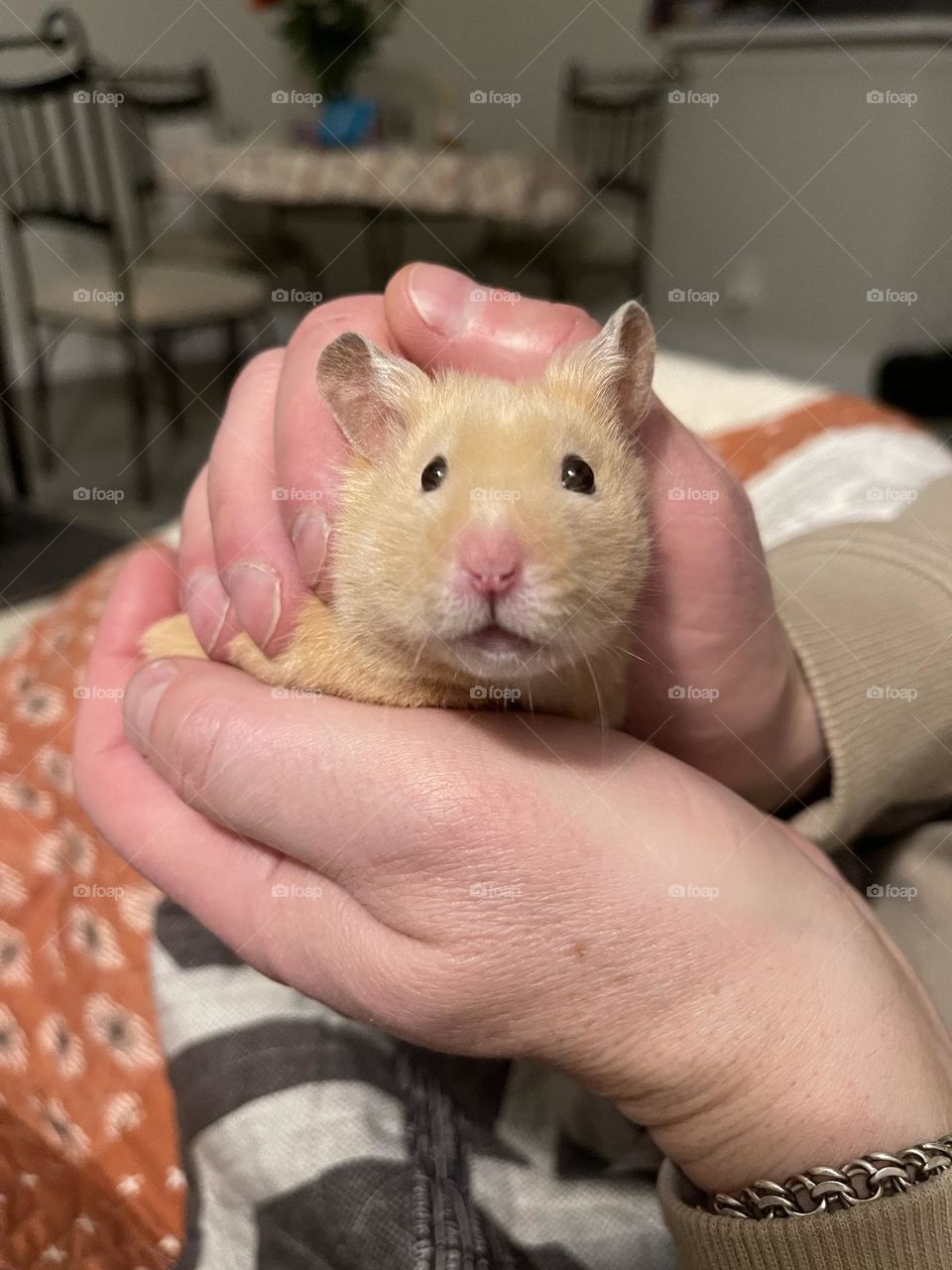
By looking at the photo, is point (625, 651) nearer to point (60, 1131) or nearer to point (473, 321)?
point (473, 321)

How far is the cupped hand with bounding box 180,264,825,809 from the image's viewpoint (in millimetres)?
1021

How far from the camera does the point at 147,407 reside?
471 cm

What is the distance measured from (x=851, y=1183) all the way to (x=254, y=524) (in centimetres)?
97

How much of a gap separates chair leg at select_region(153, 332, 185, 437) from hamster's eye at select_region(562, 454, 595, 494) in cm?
402

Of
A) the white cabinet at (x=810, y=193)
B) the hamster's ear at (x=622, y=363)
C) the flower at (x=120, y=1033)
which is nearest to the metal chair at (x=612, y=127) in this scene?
the white cabinet at (x=810, y=193)

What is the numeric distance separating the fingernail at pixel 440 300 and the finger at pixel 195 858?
0.67 meters

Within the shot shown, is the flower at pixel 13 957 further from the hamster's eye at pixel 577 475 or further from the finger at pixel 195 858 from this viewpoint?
the hamster's eye at pixel 577 475

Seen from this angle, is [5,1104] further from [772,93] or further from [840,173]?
[772,93]

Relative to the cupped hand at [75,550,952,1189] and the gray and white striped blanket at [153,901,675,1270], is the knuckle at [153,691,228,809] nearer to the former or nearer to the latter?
the cupped hand at [75,550,952,1189]

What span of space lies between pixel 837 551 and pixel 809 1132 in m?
0.89

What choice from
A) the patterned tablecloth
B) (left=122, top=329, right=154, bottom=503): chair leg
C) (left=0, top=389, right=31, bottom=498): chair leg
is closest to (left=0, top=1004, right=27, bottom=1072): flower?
(left=0, top=389, right=31, bottom=498): chair leg

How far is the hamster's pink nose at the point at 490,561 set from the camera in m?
0.76

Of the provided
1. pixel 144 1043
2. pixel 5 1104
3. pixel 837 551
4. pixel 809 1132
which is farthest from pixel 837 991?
pixel 5 1104

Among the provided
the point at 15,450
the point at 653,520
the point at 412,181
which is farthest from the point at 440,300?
the point at 412,181
